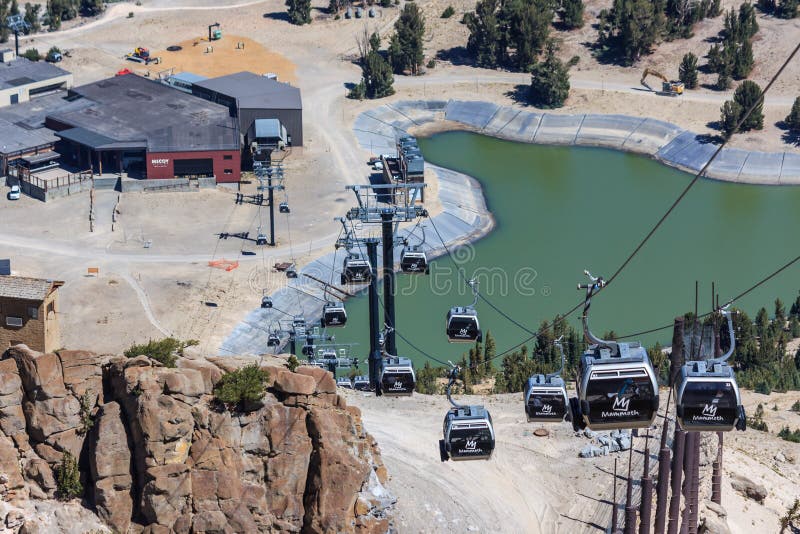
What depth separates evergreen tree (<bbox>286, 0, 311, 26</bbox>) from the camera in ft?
586

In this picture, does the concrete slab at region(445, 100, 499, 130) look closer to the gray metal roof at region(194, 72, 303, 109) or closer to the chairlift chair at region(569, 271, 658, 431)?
the gray metal roof at region(194, 72, 303, 109)

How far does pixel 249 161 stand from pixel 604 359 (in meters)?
91.7

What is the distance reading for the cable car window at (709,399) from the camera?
47969 millimetres

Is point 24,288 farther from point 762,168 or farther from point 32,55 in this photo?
point 32,55

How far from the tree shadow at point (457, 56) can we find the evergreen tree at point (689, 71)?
2473 cm

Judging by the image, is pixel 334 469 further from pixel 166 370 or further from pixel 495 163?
pixel 495 163

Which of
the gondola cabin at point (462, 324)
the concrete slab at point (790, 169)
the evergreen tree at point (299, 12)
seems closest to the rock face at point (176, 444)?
the gondola cabin at point (462, 324)

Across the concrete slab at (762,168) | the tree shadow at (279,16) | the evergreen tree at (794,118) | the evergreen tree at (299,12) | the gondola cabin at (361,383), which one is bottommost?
the concrete slab at (762,168)

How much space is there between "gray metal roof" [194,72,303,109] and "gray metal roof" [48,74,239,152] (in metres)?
2.62

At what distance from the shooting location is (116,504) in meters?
55.7

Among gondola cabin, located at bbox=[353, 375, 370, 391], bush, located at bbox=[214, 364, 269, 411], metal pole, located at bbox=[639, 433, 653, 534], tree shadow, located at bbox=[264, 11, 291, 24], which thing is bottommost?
gondola cabin, located at bbox=[353, 375, 370, 391]

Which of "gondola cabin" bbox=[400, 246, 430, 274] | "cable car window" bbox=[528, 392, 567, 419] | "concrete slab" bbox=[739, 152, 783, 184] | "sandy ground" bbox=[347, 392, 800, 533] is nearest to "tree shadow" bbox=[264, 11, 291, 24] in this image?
"concrete slab" bbox=[739, 152, 783, 184]

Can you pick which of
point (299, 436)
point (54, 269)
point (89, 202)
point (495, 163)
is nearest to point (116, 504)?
point (299, 436)

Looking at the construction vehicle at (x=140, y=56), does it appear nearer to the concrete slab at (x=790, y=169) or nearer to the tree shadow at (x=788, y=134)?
the tree shadow at (x=788, y=134)
